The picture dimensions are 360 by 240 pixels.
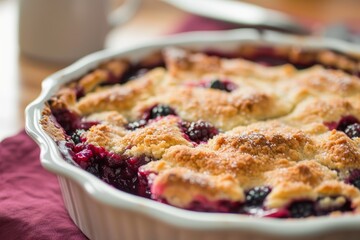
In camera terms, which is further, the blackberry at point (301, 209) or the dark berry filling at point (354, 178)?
the dark berry filling at point (354, 178)

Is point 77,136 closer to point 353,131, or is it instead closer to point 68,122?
point 68,122

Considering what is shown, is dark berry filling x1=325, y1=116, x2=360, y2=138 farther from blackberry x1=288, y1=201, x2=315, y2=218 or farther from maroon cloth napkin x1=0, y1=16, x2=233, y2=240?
maroon cloth napkin x1=0, y1=16, x2=233, y2=240

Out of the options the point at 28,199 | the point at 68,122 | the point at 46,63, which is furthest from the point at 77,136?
the point at 46,63

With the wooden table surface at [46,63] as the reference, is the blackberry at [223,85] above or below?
below

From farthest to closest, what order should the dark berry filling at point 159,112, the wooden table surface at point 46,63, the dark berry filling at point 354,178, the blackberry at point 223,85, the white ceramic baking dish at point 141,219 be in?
the wooden table surface at point 46,63, the blackberry at point 223,85, the dark berry filling at point 159,112, the dark berry filling at point 354,178, the white ceramic baking dish at point 141,219

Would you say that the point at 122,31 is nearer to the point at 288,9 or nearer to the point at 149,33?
the point at 149,33

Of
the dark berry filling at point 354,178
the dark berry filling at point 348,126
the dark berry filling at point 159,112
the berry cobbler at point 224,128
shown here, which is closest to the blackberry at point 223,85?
the berry cobbler at point 224,128

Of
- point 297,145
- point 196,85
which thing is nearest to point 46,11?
point 196,85

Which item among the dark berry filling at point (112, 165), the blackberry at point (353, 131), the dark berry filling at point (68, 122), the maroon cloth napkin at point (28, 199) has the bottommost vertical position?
the maroon cloth napkin at point (28, 199)

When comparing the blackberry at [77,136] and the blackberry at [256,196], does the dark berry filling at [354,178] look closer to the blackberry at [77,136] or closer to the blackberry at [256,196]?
the blackberry at [256,196]
